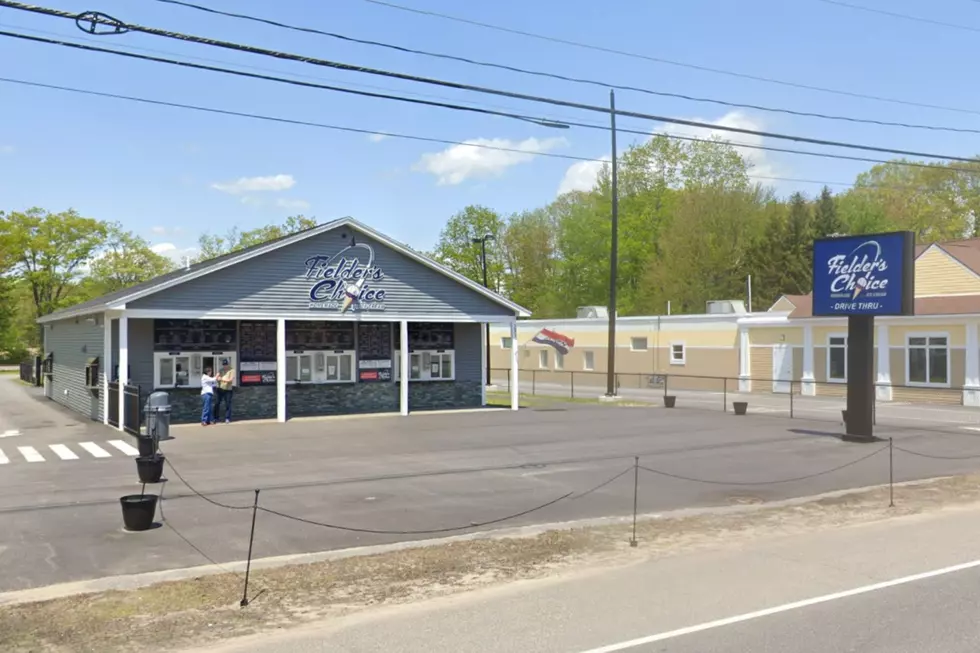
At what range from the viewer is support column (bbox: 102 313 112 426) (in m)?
25.1

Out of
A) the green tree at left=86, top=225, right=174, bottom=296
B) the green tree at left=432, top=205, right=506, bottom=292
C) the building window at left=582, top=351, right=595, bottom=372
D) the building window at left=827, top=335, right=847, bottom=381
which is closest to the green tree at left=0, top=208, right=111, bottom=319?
the green tree at left=86, top=225, right=174, bottom=296

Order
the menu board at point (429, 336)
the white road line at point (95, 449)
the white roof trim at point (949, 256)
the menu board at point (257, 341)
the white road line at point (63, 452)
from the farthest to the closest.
→ the white roof trim at point (949, 256) → the menu board at point (429, 336) → the menu board at point (257, 341) → the white road line at point (95, 449) → the white road line at point (63, 452)

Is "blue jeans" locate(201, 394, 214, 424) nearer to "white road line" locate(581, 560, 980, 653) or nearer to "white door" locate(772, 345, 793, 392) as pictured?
"white road line" locate(581, 560, 980, 653)

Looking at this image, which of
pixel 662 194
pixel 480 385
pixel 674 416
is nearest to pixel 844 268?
pixel 674 416

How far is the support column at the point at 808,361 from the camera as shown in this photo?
1575 inches

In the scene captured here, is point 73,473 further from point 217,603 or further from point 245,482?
point 217,603

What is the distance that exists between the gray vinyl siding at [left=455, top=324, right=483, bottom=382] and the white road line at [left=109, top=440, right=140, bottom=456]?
12.8m

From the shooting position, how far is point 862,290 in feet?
69.2

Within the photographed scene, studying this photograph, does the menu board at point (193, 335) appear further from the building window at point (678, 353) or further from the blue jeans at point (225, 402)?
the building window at point (678, 353)

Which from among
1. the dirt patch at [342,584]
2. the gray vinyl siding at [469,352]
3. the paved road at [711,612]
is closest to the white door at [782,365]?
the gray vinyl siding at [469,352]

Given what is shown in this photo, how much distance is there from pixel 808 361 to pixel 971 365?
7780 millimetres

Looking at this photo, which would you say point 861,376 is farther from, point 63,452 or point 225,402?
point 63,452

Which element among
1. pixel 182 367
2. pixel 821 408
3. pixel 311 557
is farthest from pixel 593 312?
pixel 311 557

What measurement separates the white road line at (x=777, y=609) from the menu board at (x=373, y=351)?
21520 mm
